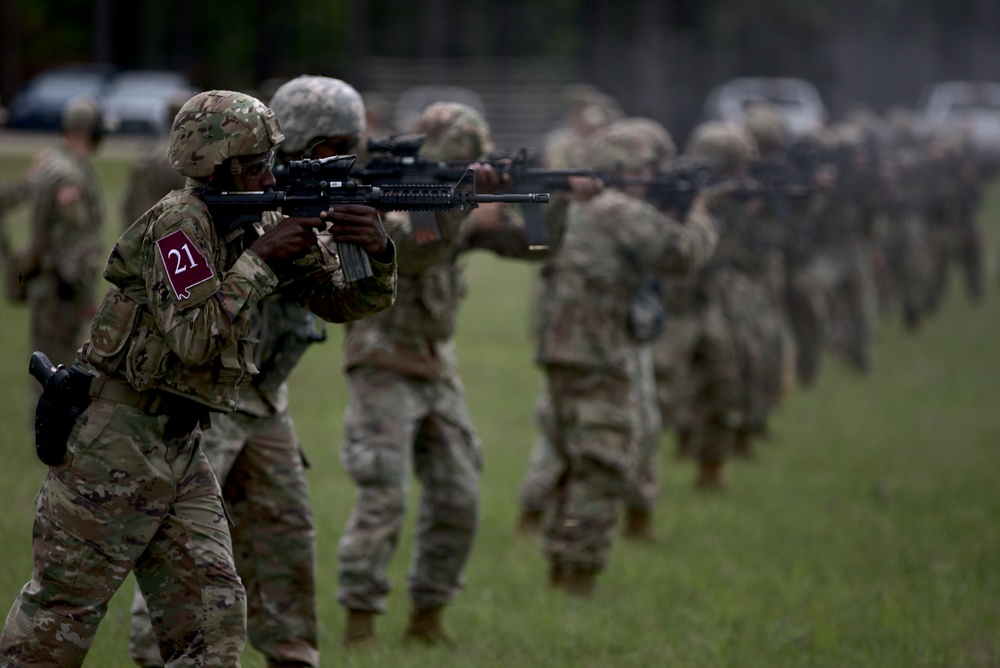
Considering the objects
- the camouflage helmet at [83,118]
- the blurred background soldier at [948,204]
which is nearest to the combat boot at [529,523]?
the camouflage helmet at [83,118]

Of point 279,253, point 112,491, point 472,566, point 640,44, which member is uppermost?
point 640,44

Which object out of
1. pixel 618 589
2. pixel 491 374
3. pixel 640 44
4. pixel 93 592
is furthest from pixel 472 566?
pixel 640 44

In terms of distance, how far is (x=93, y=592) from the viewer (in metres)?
4.38

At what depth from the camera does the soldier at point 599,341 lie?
7594mm

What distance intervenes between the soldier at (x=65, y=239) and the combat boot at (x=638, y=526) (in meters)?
4.35

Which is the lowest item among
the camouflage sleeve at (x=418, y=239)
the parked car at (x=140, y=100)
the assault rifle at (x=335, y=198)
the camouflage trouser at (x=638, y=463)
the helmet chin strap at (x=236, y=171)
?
the camouflage trouser at (x=638, y=463)

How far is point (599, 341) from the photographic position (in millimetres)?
7680

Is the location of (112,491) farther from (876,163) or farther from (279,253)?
(876,163)

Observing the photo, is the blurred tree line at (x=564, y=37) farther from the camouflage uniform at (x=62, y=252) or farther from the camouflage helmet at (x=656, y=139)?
the camouflage helmet at (x=656, y=139)

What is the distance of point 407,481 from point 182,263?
8.03 ft

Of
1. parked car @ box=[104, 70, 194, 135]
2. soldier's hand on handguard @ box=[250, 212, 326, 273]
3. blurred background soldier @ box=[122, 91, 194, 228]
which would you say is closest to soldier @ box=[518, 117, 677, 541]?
blurred background soldier @ box=[122, 91, 194, 228]

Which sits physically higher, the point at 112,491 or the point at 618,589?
the point at 112,491

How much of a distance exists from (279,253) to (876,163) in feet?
36.6

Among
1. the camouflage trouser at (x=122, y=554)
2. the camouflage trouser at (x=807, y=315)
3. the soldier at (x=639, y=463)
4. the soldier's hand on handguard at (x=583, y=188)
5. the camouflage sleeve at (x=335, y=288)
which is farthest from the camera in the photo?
the camouflage trouser at (x=807, y=315)
